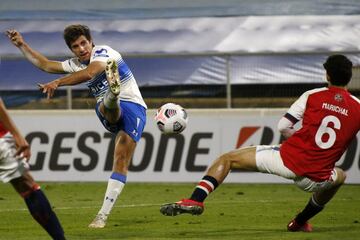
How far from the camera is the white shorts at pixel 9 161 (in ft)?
29.8

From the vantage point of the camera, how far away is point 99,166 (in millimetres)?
18859

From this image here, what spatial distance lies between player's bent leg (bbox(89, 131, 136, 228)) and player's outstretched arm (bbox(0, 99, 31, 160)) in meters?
3.34

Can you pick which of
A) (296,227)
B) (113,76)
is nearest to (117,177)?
(113,76)

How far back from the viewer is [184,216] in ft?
44.9

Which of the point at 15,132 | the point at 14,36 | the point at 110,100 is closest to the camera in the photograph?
the point at 15,132

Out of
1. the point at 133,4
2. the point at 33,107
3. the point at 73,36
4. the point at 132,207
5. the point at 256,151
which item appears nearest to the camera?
the point at 256,151

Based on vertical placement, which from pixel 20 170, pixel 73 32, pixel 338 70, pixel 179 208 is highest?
pixel 73 32

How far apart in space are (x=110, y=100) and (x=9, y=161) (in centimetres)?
297

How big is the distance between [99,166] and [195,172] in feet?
5.37

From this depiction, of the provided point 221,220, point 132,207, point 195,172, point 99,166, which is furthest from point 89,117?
point 221,220

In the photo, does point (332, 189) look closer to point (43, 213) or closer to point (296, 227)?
point (296, 227)

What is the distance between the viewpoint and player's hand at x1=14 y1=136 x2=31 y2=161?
29.0ft

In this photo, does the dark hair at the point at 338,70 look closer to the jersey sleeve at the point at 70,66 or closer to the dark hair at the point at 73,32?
the dark hair at the point at 73,32

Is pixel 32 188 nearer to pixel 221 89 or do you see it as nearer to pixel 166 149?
pixel 166 149
